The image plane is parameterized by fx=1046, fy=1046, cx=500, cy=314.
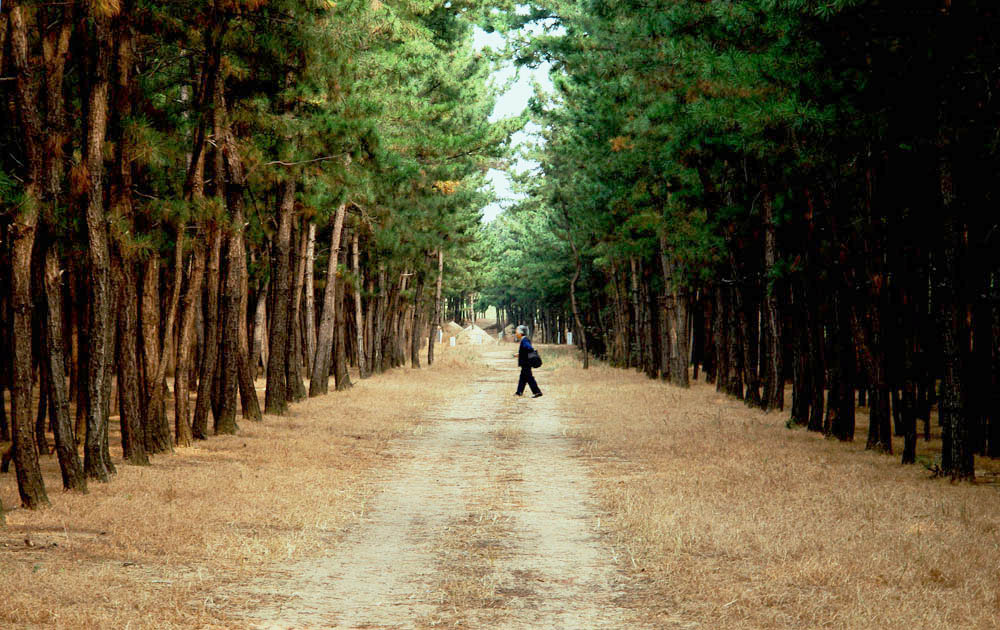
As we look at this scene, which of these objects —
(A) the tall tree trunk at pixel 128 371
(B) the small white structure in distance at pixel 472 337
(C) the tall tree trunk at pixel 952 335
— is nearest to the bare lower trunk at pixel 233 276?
(A) the tall tree trunk at pixel 128 371

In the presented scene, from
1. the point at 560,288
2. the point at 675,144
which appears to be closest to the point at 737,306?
the point at 675,144

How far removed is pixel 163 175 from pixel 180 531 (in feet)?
29.4

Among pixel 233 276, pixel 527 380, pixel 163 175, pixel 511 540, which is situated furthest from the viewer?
pixel 527 380

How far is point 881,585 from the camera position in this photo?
7.85 m

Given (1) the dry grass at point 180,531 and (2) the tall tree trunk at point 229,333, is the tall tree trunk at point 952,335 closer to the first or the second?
(1) the dry grass at point 180,531

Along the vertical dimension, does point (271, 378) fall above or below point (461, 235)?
below

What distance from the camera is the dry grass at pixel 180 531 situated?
23.8ft

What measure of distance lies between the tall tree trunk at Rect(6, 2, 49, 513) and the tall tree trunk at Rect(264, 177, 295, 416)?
1191 centimetres

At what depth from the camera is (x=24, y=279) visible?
36.1 ft

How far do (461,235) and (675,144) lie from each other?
30.0m

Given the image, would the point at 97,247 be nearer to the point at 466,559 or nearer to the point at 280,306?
the point at 466,559

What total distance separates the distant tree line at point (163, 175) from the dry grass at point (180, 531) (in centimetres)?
72

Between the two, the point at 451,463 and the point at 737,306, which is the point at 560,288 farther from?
the point at 451,463

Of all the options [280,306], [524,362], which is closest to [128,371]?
[280,306]
